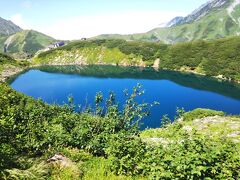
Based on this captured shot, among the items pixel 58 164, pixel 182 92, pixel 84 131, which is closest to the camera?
pixel 58 164

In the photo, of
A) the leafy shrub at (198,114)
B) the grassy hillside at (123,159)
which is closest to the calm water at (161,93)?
the leafy shrub at (198,114)

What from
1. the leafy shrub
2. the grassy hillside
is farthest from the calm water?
the grassy hillside

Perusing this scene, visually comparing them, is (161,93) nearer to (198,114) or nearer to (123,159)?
(198,114)

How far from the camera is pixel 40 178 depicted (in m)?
12.9

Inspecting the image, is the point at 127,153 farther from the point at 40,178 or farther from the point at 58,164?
the point at 40,178

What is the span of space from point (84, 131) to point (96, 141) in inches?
123

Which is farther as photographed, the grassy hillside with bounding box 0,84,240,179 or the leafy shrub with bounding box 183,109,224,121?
the leafy shrub with bounding box 183,109,224,121

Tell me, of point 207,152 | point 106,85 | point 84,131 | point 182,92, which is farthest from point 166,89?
point 207,152

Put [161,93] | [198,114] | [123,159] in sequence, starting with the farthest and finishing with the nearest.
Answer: [161,93] < [198,114] < [123,159]

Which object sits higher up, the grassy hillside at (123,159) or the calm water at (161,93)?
the grassy hillside at (123,159)

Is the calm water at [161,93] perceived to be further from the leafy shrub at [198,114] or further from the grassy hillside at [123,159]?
the grassy hillside at [123,159]

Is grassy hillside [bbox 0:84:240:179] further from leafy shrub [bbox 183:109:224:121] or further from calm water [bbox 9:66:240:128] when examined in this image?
calm water [bbox 9:66:240:128]

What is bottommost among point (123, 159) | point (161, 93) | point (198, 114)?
point (161, 93)

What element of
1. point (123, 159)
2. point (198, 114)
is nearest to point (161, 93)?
point (198, 114)
